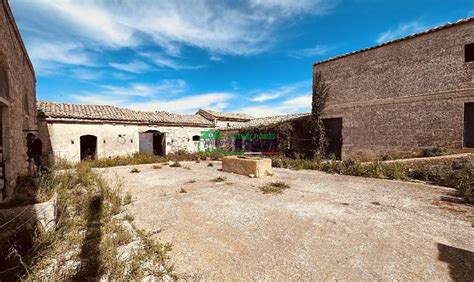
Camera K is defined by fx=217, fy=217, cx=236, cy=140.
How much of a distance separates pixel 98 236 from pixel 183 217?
1.36m

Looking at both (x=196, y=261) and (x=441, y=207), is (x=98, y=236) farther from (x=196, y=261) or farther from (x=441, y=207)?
(x=441, y=207)

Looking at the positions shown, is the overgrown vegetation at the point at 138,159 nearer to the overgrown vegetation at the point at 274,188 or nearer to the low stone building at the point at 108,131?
the low stone building at the point at 108,131

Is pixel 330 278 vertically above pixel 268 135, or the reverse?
pixel 268 135

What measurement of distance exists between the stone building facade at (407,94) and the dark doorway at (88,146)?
13.3 m

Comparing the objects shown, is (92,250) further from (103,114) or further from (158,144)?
(158,144)

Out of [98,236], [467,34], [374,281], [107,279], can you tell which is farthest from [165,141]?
[467,34]

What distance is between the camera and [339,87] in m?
11.1

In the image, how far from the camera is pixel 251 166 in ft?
25.8

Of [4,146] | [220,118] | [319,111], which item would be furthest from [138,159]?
[319,111]

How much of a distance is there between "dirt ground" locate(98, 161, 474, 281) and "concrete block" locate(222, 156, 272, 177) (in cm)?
182

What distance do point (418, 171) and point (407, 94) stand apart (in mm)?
3503

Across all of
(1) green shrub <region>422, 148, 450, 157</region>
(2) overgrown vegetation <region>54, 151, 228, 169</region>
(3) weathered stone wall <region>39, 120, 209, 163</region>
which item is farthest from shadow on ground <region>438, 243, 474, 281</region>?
(3) weathered stone wall <region>39, 120, 209, 163</region>

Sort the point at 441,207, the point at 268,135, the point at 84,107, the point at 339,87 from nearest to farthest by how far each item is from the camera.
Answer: the point at 441,207
the point at 339,87
the point at 84,107
the point at 268,135

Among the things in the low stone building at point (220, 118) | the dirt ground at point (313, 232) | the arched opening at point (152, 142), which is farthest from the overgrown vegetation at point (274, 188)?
the low stone building at point (220, 118)
